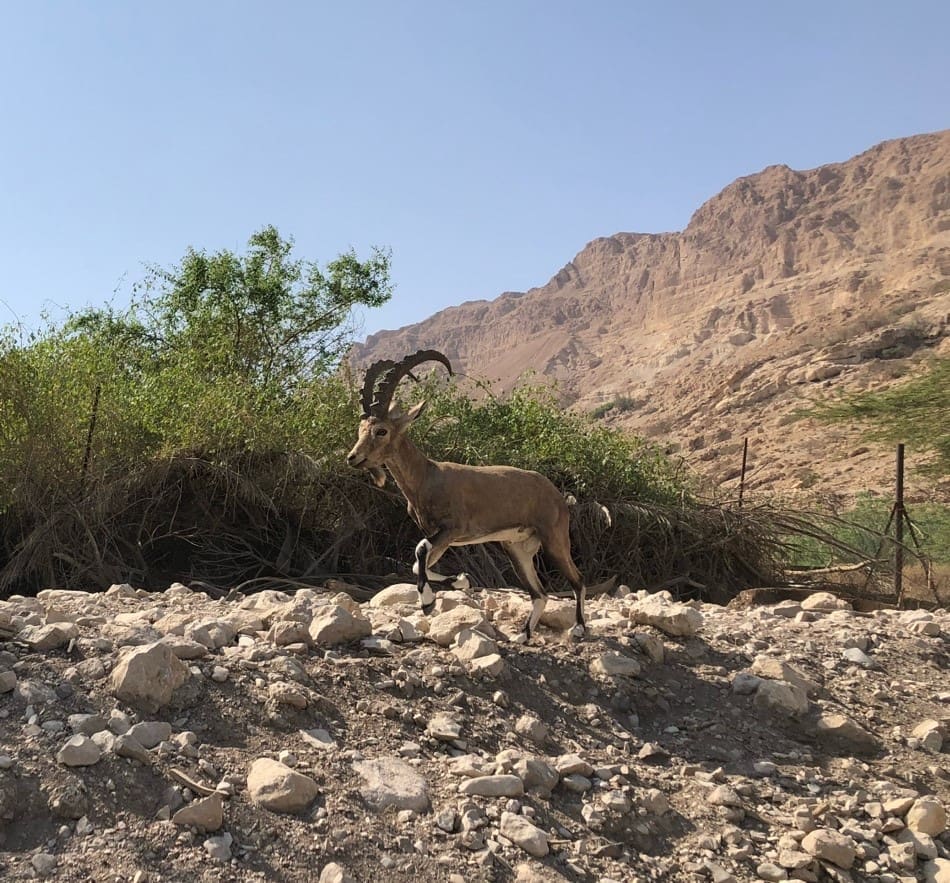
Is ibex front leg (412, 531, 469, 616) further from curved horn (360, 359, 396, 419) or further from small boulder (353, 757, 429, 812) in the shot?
small boulder (353, 757, 429, 812)

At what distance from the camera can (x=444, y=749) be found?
14.3ft

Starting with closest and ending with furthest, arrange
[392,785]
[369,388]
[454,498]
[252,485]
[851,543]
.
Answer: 1. [392,785]
2. [454,498]
3. [369,388]
4. [252,485]
5. [851,543]

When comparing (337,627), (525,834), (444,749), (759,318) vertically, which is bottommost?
(525,834)

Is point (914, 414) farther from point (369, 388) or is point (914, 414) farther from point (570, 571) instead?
point (369, 388)

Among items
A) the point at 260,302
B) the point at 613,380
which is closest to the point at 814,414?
the point at 260,302

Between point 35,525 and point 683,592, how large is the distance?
7.82 metres

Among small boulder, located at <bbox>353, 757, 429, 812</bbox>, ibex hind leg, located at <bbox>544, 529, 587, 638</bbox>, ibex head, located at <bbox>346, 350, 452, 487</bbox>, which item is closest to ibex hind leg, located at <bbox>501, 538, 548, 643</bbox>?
ibex hind leg, located at <bbox>544, 529, 587, 638</bbox>

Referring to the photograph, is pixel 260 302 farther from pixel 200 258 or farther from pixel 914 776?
pixel 914 776

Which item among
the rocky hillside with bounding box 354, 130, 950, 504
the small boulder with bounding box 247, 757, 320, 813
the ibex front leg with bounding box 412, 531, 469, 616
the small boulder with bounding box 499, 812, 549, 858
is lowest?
the small boulder with bounding box 499, 812, 549, 858

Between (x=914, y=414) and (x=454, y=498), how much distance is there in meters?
12.6

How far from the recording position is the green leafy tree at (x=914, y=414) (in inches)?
613

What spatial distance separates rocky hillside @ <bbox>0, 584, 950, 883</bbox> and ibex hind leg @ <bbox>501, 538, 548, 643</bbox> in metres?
0.14

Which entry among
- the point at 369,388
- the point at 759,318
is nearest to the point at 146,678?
the point at 369,388

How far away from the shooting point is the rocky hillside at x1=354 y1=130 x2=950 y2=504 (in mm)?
36375
